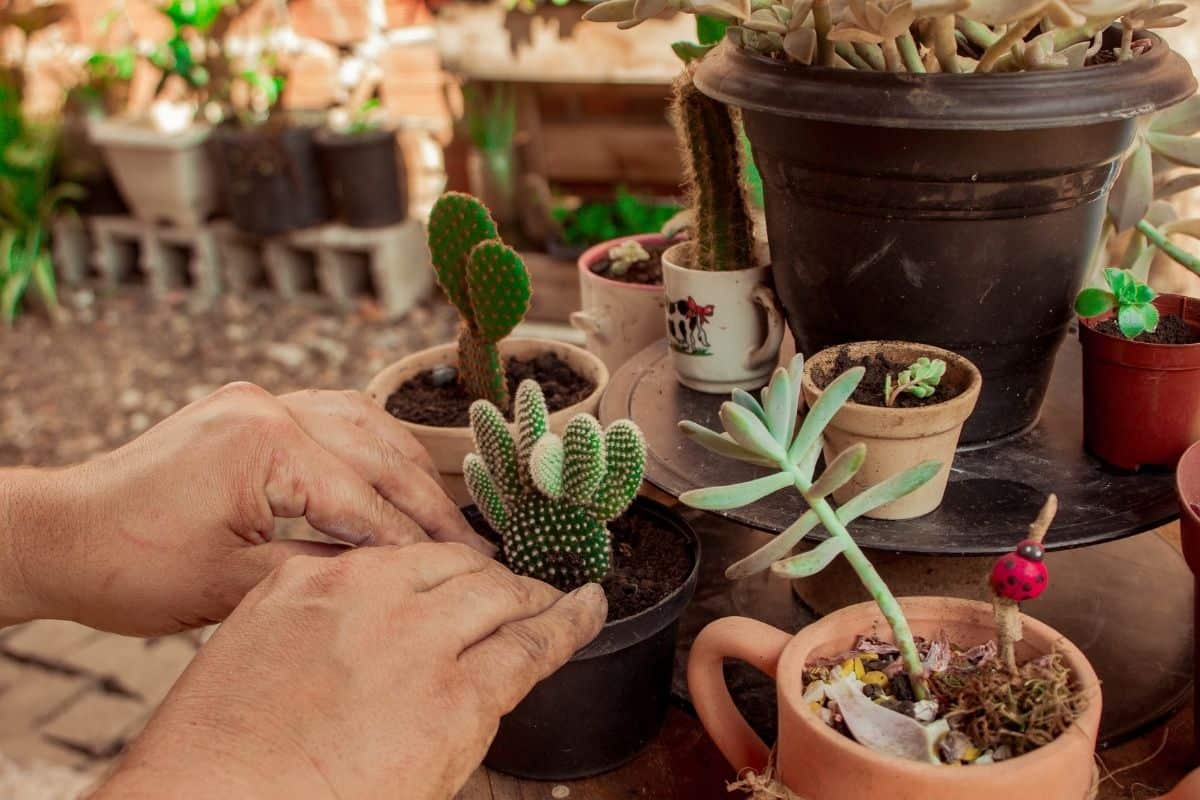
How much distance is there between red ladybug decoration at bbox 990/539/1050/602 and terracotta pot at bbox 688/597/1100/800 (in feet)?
0.24

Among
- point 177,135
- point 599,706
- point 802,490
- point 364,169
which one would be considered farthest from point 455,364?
point 177,135

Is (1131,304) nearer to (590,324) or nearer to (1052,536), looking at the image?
(1052,536)

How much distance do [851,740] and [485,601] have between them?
24 cm

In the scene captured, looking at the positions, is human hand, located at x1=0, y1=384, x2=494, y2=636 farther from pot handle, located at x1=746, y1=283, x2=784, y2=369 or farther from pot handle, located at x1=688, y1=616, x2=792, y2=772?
pot handle, located at x1=746, y1=283, x2=784, y2=369

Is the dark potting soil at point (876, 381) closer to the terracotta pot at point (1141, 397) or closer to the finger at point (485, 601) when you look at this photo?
the terracotta pot at point (1141, 397)

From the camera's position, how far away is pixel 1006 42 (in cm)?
75

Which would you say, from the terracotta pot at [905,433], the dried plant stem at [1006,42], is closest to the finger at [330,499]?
the terracotta pot at [905,433]

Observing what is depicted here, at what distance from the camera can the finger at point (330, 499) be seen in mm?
830

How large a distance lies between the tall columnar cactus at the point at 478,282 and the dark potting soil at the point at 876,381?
10.1 inches

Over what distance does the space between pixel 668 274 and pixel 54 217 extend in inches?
129

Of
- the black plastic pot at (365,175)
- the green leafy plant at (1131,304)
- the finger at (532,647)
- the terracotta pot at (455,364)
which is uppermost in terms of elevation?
the green leafy plant at (1131,304)

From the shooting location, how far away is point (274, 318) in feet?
11.4

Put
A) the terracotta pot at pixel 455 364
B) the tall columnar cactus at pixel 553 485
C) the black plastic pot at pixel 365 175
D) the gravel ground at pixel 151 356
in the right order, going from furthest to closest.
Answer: the black plastic pot at pixel 365 175, the gravel ground at pixel 151 356, the terracotta pot at pixel 455 364, the tall columnar cactus at pixel 553 485

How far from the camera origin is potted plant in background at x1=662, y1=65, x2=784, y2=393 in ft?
3.37
